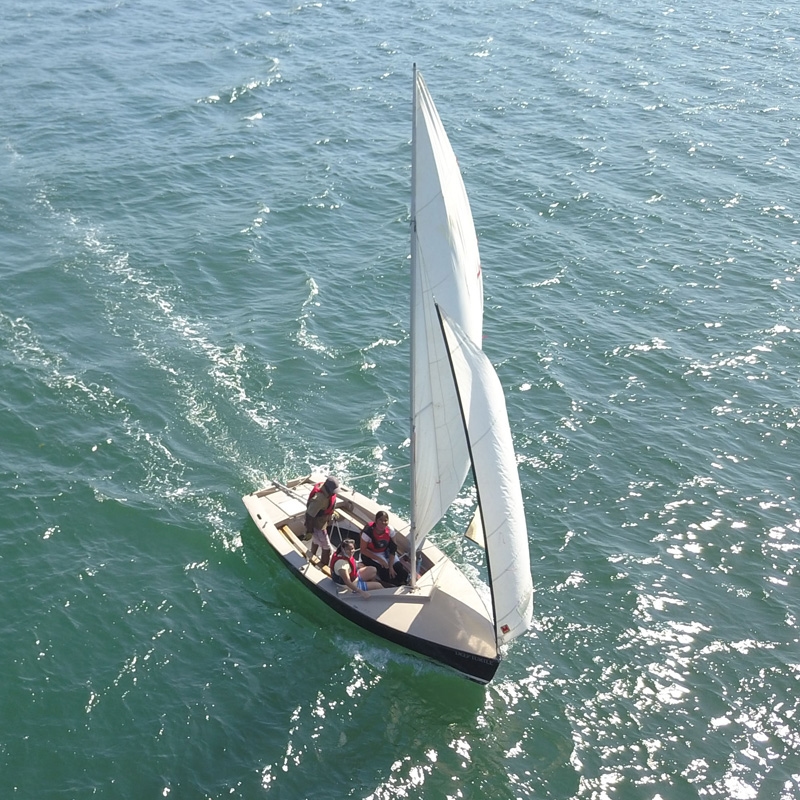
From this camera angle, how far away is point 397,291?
43750 mm

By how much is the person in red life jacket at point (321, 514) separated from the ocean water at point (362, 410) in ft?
4.88

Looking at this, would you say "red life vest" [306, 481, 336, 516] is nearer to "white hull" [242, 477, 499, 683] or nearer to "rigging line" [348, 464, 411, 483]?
"white hull" [242, 477, 499, 683]

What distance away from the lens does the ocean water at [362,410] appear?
81.4 ft

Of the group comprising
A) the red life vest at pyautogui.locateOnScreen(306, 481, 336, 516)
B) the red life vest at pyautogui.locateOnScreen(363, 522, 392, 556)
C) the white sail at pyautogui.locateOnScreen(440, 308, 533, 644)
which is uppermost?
the white sail at pyautogui.locateOnScreen(440, 308, 533, 644)

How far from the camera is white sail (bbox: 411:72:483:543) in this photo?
2316 centimetres

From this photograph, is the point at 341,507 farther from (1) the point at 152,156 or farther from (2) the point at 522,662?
(1) the point at 152,156

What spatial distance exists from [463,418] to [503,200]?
30045 mm

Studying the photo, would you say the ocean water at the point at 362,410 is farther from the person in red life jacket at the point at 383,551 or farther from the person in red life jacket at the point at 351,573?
the person in red life jacket at the point at 383,551

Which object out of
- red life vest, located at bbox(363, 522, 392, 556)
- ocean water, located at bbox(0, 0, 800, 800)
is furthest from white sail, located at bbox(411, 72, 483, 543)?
ocean water, located at bbox(0, 0, 800, 800)

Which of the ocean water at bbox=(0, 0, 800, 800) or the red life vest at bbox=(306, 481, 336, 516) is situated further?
the red life vest at bbox=(306, 481, 336, 516)

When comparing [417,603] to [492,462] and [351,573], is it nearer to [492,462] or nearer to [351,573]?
[351,573]

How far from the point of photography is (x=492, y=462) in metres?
24.2

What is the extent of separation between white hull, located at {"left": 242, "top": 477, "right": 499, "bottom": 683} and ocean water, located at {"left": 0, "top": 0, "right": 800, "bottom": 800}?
1061 millimetres

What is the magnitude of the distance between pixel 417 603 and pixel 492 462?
5.25m
